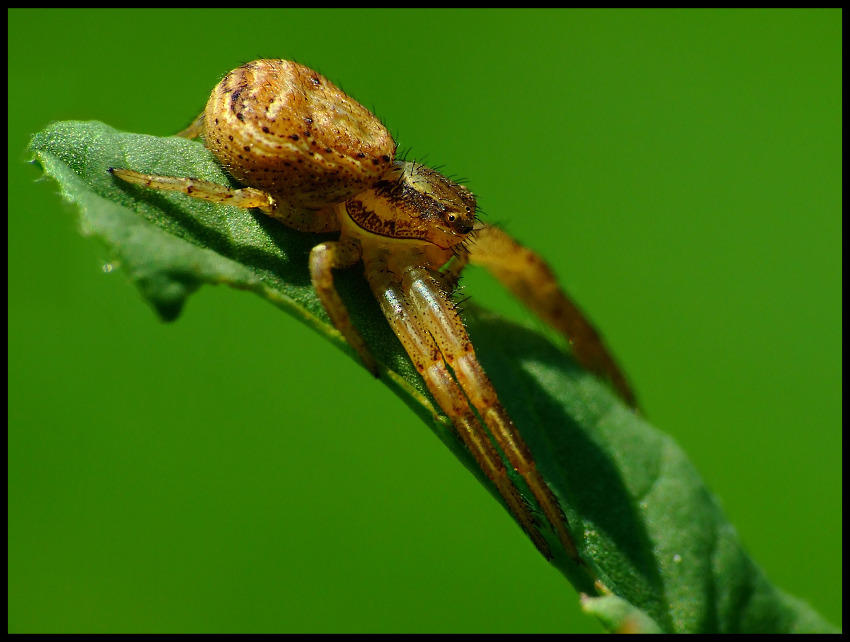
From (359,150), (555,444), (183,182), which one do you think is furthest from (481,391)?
(183,182)

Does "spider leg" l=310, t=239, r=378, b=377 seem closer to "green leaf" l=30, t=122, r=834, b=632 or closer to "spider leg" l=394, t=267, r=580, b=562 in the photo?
"green leaf" l=30, t=122, r=834, b=632

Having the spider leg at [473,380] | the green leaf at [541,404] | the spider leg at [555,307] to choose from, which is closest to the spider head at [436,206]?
the spider leg at [473,380]

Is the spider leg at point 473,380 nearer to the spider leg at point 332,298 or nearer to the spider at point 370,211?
the spider at point 370,211

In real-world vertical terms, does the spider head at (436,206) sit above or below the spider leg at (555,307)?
above

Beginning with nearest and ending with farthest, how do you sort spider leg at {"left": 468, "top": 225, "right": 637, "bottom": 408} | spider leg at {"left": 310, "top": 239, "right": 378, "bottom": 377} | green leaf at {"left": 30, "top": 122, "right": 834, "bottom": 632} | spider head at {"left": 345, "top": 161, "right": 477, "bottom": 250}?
green leaf at {"left": 30, "top": 122, "right": 834, "bottom": 632}
spider leg at {"left": 310, "top": 239, "right": 378, "bottom": 377}
spider head at {"left": 345, "top": 161, "right": 477, "bottom": 250}
spider leg at {"left": 468, "top": 225, "right": 637, "bottom": 408}

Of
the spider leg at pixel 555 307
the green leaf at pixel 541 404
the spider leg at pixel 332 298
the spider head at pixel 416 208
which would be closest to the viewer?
the green leaf at pixel 541 404

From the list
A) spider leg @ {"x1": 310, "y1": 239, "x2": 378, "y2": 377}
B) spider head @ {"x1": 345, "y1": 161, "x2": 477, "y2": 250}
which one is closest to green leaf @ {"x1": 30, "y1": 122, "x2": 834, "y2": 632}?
spider leg @ {"x1": 310, "y1": 239, "x2": 378, "y2": 377}

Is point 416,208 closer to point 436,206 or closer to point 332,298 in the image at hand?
point 436,206
